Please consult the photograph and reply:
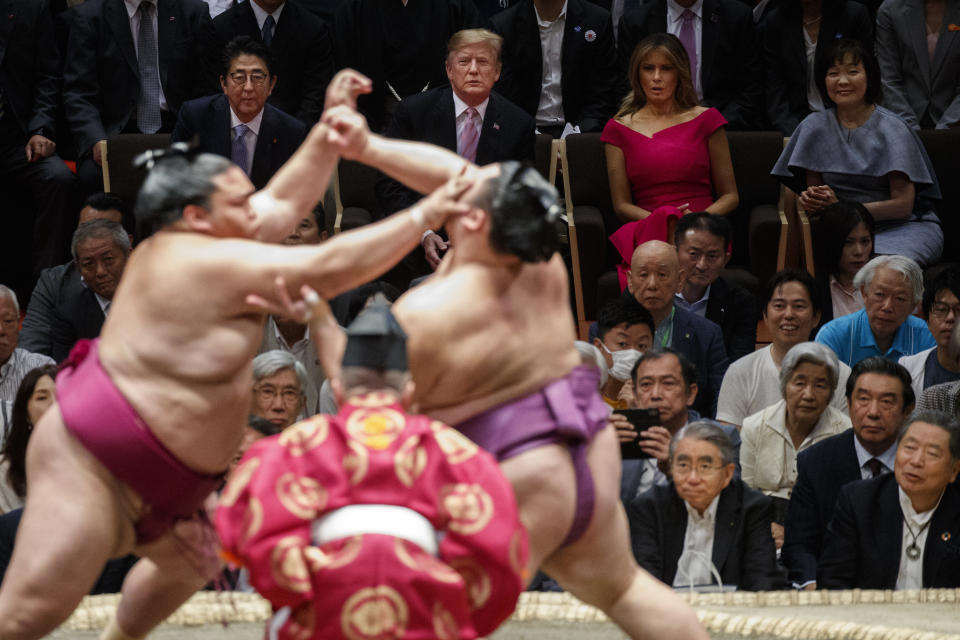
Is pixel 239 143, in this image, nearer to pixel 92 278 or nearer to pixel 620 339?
pixel 92 278

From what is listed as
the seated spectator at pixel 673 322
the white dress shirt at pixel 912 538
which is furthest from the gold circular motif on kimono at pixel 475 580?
the seated spectator at pixel 673 322

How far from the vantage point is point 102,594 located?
11.9ft

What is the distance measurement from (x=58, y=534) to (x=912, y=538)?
2.24m

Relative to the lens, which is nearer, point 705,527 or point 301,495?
point 301,495

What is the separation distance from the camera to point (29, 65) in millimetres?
5664

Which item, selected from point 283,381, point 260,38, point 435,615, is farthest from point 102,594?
point 260,38

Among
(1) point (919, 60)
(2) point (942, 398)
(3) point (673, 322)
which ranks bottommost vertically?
(2) point (942, 398)

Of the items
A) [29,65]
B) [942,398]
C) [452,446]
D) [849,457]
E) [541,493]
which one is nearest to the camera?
[452,446]

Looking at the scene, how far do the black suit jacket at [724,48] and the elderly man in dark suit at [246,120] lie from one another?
140cm

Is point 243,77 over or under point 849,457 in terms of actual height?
over

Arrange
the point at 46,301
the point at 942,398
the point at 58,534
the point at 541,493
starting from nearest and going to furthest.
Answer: the point at 541,493
the point at 58,534
the point at 942,398
the point at 46,301

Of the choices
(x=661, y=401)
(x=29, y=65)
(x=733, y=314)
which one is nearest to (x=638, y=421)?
(x=661, y=401)

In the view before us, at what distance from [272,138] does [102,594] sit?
80.7 inches

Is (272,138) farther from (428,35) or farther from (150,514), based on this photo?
(150,514)
